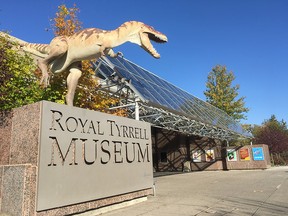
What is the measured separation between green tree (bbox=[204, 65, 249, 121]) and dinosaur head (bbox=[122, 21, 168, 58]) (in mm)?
35274

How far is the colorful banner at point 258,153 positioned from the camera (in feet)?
87.6

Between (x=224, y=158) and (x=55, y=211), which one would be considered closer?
(x=55, y=211)

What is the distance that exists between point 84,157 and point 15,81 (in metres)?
2.96

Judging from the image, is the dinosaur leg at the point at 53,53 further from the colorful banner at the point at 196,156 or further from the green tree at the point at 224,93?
the green tree at the point at 224,93

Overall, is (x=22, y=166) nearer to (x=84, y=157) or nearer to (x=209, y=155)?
(x=84, y=157)

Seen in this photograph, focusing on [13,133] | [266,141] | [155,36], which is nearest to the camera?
[13,133]

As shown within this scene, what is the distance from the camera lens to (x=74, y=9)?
32.6 feet

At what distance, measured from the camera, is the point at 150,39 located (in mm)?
7309

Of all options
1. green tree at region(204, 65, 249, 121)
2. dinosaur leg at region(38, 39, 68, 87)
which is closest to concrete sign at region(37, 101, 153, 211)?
dinosaur leg at region(38, 39, 68, 87)

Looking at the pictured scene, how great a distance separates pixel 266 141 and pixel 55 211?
37.0m

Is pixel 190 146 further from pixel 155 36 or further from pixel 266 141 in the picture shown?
pixel 155 36

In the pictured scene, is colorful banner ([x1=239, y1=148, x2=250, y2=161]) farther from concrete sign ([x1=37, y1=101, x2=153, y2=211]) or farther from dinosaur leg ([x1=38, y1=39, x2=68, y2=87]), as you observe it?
dinosaur leg ([x1=38, y1=39, x2=68, y2=87])

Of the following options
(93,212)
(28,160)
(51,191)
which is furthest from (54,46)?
(93,212)

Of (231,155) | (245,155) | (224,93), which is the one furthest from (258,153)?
(224,93)
